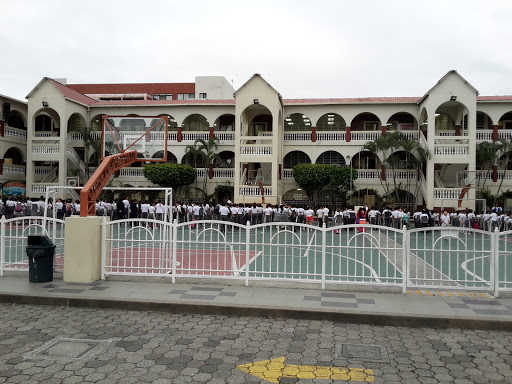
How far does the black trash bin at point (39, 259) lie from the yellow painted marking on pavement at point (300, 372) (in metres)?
5.42

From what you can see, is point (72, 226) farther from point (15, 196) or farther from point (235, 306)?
point (15, 196)

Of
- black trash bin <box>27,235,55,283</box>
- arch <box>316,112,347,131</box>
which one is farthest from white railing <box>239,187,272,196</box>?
black trash bin <box>27,235,55,283</box>

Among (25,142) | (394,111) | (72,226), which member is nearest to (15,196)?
(25,142)

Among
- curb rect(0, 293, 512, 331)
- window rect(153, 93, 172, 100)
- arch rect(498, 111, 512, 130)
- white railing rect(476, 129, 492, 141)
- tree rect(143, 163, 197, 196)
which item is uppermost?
window rect(153, 93, 172, 100)

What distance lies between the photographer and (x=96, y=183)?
1029 cm

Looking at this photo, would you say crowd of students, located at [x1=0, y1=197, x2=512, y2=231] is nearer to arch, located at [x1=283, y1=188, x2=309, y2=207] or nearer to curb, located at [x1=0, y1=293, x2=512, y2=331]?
arch, located at [x1=283, y1=188, x2=309, y2=207]

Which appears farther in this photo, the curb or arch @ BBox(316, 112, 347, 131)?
arch @ BBox(316, 112, 347, 131)

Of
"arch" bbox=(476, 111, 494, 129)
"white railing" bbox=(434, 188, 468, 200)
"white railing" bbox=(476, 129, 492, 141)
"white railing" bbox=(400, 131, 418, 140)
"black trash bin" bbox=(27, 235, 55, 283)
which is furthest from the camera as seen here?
"arch" bbox=(476, 111, 494, 129)

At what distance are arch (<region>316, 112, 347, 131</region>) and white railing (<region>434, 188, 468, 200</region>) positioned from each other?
9.66m

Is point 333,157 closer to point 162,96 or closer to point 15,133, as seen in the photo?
point 15,133

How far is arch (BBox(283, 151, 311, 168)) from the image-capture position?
34.1 m

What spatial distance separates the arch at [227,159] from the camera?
113 ft

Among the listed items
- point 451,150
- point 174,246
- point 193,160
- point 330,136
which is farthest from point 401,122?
point 174,246

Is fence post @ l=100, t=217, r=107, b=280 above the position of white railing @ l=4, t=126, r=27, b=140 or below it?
below
